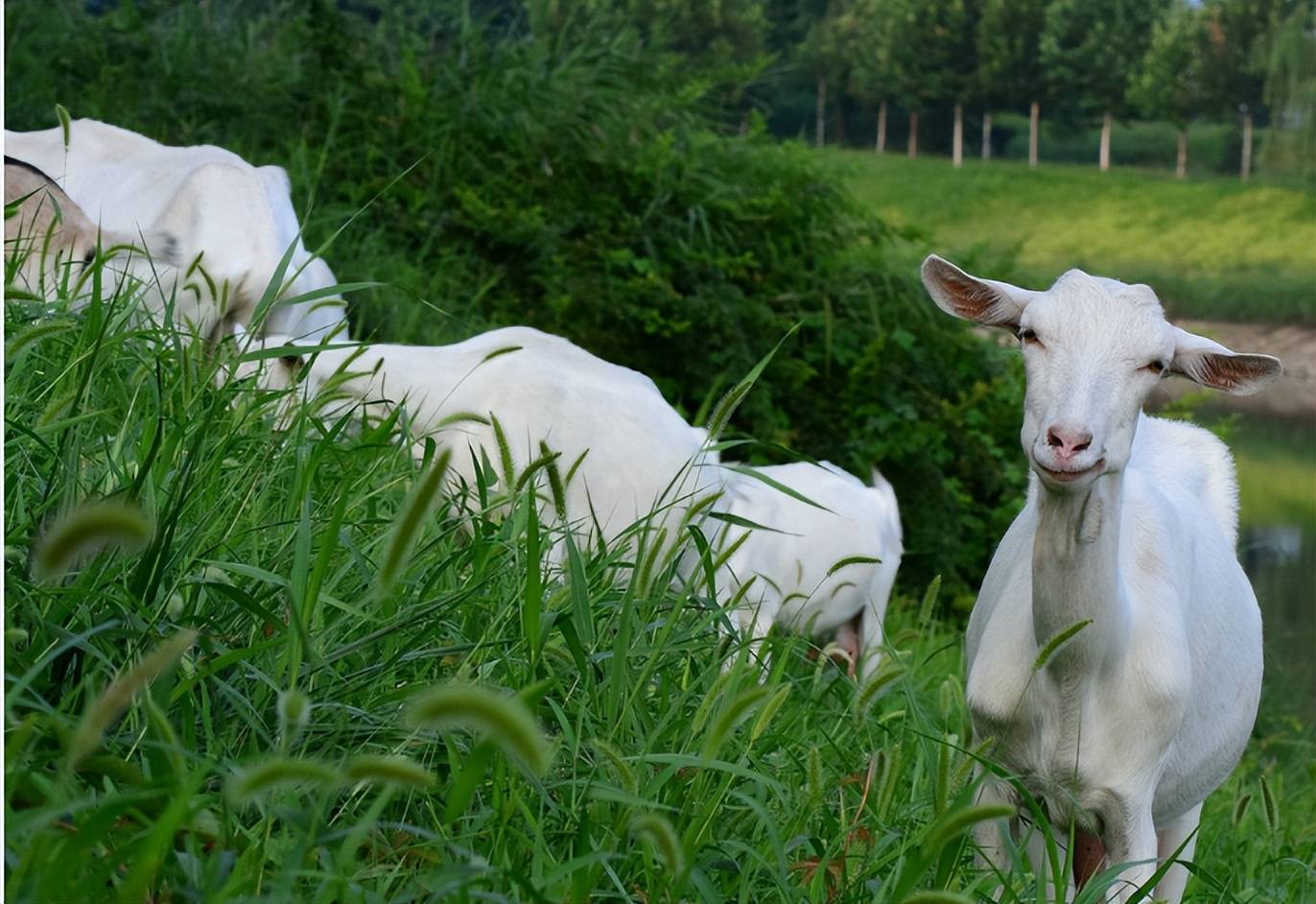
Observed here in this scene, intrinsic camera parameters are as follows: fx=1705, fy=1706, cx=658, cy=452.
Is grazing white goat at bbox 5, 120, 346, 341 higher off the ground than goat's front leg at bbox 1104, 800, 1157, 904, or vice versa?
grazing white goat at bbox 5, 120, 346, 341

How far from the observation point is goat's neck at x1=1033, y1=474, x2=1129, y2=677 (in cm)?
298

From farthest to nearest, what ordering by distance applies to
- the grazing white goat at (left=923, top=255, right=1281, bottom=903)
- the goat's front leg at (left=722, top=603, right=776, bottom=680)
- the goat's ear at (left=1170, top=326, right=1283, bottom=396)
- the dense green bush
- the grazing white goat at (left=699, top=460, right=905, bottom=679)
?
the dense green bush
the grazing white goat at (left=699, top=460, right=905, bottom=679)
the goat's ear at (left=1170, top=326, right=1283, bottom=396)
the grazing white goat at (left=923, top=255, right=1281, bottom=903)
the goat's front leg at (left=722, top=603, right=776, bottom=680)

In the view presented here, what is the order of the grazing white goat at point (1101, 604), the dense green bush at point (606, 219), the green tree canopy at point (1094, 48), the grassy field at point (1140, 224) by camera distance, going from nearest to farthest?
1. the grazing white goat at point (1101, 604)
2. the dense green bush at point (606, 219)
3. the green tree canopy at point (1094, 48)
4. the grassy field at point (1140, 224)

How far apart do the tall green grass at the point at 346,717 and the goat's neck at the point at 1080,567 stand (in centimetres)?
30

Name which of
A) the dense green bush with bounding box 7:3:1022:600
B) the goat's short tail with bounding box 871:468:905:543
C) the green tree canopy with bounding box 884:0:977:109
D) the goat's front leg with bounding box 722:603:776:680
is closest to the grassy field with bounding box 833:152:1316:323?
the green tree canopy with bounding box 884:0:977:109

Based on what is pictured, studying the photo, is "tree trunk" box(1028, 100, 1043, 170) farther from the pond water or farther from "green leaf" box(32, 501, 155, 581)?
"green leaf" box(32, 501, 155, 581)

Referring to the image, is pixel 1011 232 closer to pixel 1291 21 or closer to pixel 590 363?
pixel 1291 21

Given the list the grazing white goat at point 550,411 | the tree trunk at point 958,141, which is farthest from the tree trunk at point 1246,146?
the grazing white goat at point 550,411

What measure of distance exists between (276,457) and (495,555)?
392 millimetres

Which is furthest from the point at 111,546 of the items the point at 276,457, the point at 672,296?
the point at 672,296

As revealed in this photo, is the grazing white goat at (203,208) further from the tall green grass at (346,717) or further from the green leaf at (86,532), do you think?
the green leaf at (86,532)

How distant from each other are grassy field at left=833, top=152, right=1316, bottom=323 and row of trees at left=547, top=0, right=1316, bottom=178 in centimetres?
26

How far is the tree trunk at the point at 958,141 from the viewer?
14403 mm

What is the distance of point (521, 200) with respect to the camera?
30.8 ft
